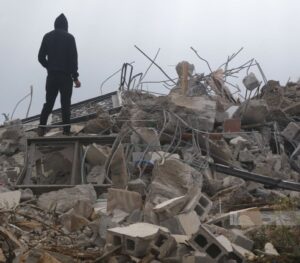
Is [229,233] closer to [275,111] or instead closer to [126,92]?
[275,111]

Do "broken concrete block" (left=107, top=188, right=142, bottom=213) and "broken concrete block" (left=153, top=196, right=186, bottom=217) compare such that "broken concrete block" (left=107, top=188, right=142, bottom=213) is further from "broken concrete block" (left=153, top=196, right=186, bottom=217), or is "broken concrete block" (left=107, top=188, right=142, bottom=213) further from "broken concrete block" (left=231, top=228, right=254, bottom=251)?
"broken concrete block" (left=231, top=228, right=254, bottom=251)

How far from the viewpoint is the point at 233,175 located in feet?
24.0

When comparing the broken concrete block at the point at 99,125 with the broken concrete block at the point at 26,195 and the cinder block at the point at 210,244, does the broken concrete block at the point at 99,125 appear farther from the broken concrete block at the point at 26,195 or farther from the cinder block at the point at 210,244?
the cinder block at the point at 210,244

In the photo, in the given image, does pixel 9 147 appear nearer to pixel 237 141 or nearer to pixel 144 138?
pixel 144 138

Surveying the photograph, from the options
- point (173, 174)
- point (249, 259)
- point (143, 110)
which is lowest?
point (249, 259)

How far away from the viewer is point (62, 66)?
8.11 meters

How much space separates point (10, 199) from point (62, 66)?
2.44m

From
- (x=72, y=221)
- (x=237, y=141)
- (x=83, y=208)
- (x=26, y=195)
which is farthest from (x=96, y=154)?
(x=237, y=141)

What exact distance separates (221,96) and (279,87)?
3.14ft

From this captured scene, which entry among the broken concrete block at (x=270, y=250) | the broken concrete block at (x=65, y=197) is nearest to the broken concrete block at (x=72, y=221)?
the broken concrete block at (x=65, y=197)

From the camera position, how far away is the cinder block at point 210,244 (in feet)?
15.4

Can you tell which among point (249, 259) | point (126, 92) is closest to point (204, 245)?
point (249, 259)

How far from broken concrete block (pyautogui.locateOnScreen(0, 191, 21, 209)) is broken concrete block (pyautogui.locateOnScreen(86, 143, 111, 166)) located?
4.20 ft

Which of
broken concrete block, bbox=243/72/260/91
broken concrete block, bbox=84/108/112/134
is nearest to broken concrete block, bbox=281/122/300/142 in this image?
broken concrete block, bbox=243/72/260/91
